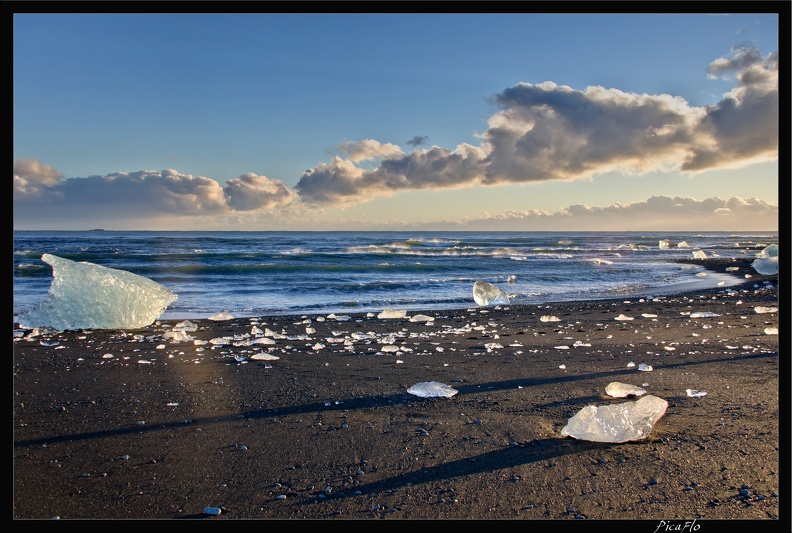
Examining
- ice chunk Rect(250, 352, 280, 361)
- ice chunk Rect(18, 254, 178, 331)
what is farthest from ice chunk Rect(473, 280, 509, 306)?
ice chunk Rect(18, 254, 178, 331)

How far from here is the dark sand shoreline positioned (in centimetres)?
209

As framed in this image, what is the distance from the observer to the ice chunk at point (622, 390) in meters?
3.56

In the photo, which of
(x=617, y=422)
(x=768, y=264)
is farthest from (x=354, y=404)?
(x=768, y=264)

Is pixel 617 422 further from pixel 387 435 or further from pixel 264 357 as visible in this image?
pixel 264 357

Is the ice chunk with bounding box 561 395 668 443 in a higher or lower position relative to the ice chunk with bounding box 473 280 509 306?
higher

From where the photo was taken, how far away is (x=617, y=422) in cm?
270

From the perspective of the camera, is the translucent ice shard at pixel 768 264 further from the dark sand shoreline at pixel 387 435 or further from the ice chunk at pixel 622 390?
the ice chunk at pixel 622 390
